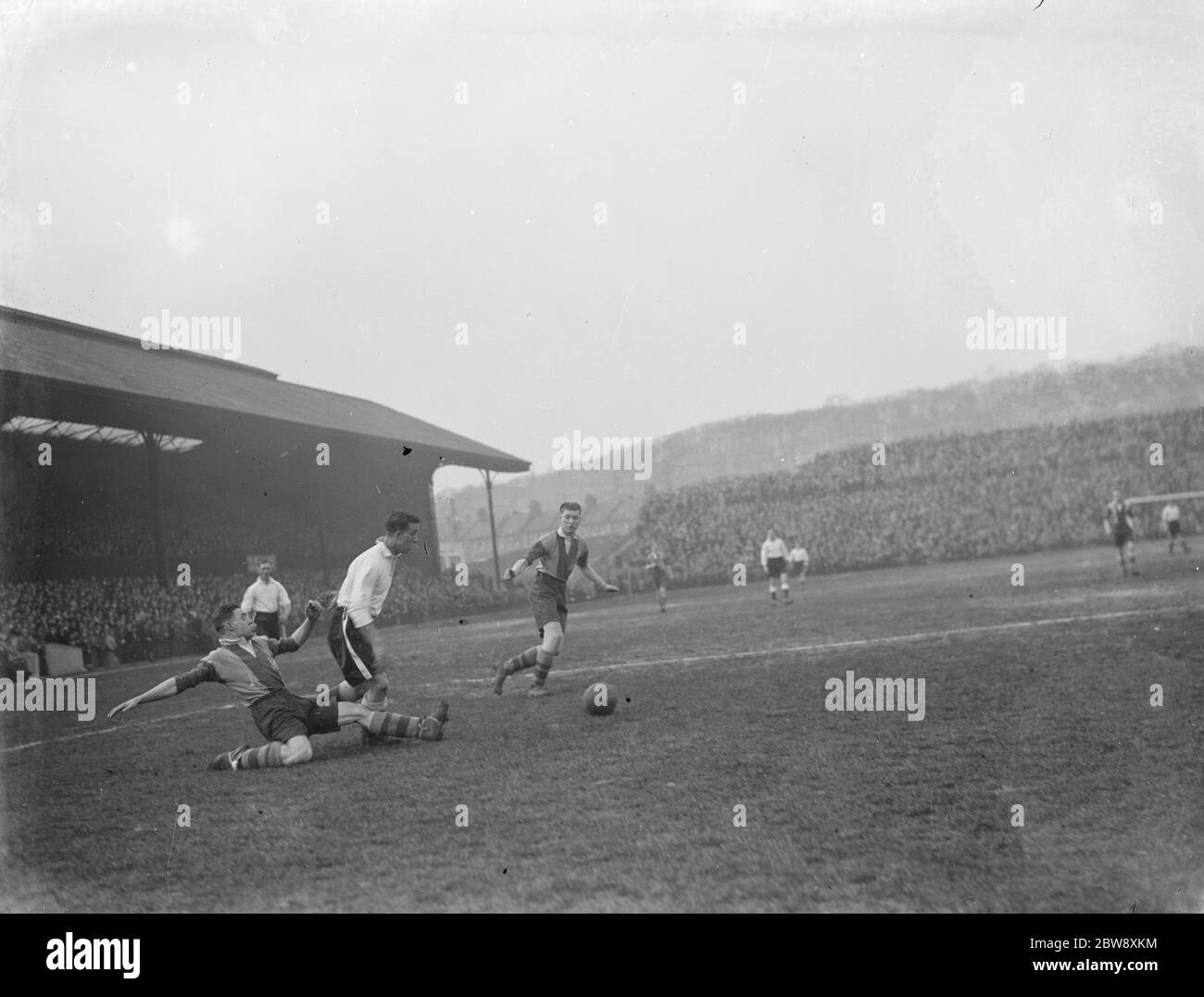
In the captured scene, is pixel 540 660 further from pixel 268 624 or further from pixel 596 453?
pixel 268 624

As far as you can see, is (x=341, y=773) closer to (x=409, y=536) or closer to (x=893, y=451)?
(x=409, y=536)

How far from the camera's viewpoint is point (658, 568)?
14.8m

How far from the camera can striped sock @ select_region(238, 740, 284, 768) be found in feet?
16.9

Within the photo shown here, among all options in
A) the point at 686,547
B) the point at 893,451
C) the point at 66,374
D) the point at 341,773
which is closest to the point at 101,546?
the point at 66,374

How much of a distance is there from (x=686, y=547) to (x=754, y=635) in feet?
17.3

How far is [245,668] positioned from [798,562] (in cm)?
1553

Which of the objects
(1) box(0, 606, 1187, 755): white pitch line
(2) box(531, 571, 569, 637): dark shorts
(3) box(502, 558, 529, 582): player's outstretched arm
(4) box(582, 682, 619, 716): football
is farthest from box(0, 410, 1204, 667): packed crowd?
(4) box(582, 682, 619, 716): football

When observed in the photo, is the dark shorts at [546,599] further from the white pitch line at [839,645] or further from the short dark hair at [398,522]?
the short dark hair at [398,522]

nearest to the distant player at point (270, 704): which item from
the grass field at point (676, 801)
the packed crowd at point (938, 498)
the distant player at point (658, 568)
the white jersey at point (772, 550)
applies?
the grass field at point (676, 801)

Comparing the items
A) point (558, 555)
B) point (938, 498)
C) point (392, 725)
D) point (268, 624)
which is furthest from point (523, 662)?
point (938, 498)

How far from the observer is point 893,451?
15102 millimetres

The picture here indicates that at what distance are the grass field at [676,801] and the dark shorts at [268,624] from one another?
4.92 ft

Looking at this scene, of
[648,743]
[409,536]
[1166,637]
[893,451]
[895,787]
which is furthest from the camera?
[893,451]
